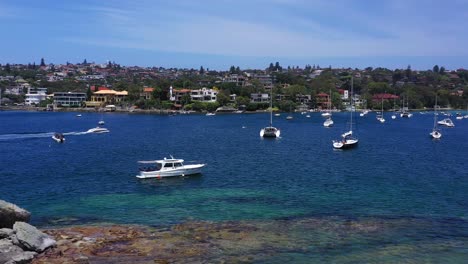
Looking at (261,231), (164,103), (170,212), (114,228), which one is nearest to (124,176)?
(170,212)

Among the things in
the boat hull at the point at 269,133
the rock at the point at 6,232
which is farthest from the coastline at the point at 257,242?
the boat hull at the point at 269,133

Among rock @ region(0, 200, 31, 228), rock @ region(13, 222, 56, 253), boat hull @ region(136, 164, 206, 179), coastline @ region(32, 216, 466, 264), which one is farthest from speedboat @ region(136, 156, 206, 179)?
rock @ region(13, 222, 56, 253)

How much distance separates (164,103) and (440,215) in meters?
171

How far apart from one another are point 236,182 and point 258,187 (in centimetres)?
317

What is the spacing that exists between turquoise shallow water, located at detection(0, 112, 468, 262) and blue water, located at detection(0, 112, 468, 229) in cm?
9

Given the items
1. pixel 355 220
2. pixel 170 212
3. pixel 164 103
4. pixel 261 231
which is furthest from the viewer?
pixel 164 103

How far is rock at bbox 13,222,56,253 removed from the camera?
2511 cm

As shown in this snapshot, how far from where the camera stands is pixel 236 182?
156 feet

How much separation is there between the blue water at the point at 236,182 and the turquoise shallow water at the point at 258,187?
93 millimetres

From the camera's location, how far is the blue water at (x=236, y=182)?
35.6 metres

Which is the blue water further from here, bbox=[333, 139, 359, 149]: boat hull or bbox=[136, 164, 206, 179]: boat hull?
bbox=[333, 139, 359, 149]: boat hull

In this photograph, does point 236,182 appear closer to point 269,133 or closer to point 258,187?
point 258,187

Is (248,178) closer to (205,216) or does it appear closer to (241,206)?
(241,206)

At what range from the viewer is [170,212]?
1391 inches
